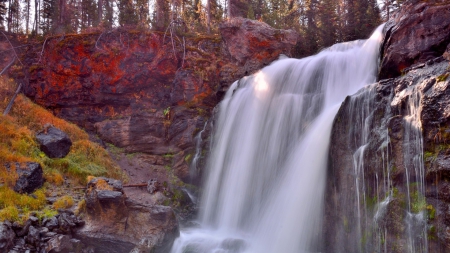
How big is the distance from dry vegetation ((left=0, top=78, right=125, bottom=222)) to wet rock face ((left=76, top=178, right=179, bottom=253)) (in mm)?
1183

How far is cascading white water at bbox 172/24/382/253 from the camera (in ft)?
28.5

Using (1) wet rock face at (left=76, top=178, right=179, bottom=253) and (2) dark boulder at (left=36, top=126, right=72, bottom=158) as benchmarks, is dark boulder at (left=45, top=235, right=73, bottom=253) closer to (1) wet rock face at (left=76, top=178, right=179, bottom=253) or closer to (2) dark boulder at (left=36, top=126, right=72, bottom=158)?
(1) wet rock face at (left=76, top=178, right=179, bottom=253)

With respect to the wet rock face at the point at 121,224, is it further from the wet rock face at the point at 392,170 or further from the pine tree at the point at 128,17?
the pine tree at the point at 128,17

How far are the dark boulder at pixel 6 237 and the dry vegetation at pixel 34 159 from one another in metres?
0.45

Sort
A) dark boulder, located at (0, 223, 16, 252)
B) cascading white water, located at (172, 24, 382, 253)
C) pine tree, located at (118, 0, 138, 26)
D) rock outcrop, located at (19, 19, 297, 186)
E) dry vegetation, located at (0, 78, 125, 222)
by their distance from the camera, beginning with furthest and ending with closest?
pine tree, located at (118, 0, 138, 26) → rock outcrop, located at (19, 19, 297, 186) → dry vegetation, located at (0, 78, 125, 222) → cascading white water, located at (172, 24, 382, 253) → dark boulder, located at (0, 223, 16, 252)

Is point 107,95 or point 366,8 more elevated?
point 366,8

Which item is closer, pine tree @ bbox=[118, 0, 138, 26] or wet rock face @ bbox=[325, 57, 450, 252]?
wet rock face @ bbox=[325, 57, 450, 252]

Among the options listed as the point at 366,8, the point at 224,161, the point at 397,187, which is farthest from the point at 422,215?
the point at 366,8

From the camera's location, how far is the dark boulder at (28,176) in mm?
10062

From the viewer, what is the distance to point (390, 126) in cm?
692

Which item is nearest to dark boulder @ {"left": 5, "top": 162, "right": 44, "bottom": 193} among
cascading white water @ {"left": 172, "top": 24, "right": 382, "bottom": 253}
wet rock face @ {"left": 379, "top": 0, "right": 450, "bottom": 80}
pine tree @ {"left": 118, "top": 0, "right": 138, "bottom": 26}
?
cascading white water @ {"left": 172, "top": 24, "right": 382, "bottom": 253}

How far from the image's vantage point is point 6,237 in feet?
25.2

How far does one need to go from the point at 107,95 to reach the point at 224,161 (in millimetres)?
9028

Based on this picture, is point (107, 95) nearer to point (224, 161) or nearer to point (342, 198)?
point (224, 161)
